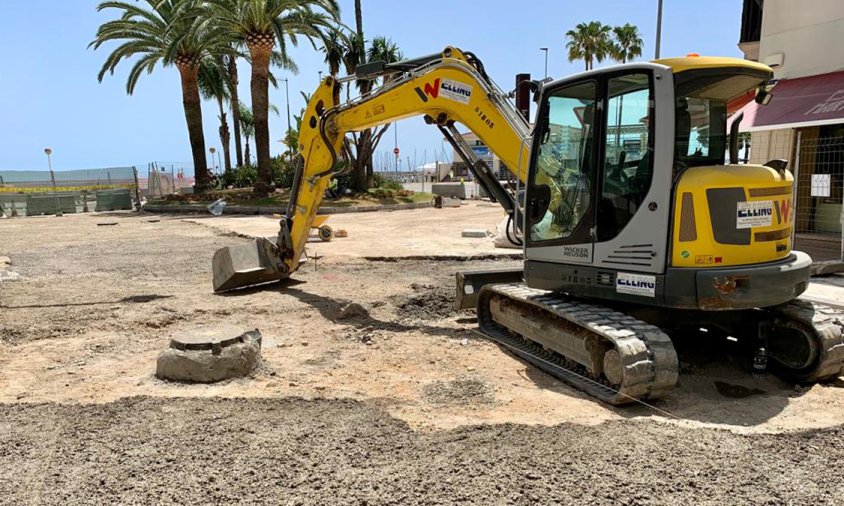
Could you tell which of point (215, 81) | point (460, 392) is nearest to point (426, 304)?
point (460, 392)

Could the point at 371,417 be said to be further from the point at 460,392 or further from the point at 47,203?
the point at 47,203

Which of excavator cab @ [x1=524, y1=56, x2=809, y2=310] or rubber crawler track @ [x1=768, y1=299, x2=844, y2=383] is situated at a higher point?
excavator cab @ [x1=524, y1=56, x2=809, y2=310]

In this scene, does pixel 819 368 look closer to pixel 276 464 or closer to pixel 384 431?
pixel 384 431

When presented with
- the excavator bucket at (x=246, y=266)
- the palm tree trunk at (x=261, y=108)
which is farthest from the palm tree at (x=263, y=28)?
the excavator bucket at (x=246, y=266)

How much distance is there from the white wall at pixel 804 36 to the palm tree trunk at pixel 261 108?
2156cm

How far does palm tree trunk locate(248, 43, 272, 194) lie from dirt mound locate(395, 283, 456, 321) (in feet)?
72.5

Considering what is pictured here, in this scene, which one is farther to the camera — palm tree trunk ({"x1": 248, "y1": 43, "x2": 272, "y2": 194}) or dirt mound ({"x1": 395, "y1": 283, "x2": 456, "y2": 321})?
palm tree trunk ({"x1": 248, "y1": 43, "x2": 272, "y2": 194})

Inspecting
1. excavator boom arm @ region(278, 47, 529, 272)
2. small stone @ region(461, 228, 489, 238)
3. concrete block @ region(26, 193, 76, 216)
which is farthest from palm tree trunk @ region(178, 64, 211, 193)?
excavator boom arm @ region(278, 47, 529, 272)

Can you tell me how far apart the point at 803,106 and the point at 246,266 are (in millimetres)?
10111

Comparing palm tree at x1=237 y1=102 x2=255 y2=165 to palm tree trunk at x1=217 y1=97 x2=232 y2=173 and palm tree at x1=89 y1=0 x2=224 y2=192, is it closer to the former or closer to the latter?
palm tree trunk at x1=217 y1=97 x2=232 y2=173

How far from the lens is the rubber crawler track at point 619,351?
451cm

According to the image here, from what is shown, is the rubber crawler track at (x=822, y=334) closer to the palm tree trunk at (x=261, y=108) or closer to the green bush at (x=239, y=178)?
the palm tree trunk at (x=261, y=108)

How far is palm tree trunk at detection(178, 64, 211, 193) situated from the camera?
99.4ft

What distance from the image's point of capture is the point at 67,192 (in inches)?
1253
